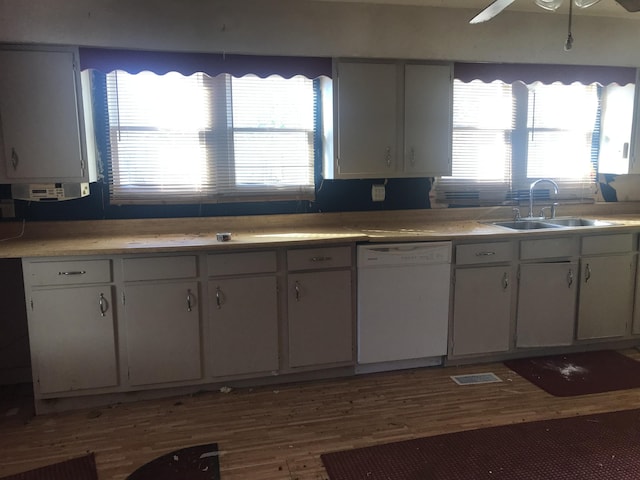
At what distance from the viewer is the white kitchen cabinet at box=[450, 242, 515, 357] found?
3357mm

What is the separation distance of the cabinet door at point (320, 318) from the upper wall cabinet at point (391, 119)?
2.52ft

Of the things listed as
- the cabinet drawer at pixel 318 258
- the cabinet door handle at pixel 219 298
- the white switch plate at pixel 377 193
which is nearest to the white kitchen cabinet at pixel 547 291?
the white switch plate at pixel 377 193

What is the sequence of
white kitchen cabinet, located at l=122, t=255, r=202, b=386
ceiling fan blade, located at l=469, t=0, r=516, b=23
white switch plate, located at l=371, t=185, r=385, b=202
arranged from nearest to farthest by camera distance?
1. ceiling fan blade, located at l=469, t=0, r=516, b=23
2. white kitchen cabinet, located at l=122, t=255, r=202, b=386
3. white switch plate, located at l=371, t=185, r=385, b=202

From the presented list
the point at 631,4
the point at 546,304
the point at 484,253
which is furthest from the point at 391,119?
the point at 546,304

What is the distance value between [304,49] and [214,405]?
7.50 ft

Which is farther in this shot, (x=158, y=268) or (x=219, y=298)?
(x=219, y=298)

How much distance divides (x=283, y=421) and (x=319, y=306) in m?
0.72

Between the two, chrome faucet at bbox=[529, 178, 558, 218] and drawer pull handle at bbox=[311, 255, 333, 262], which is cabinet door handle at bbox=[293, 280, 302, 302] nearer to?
drawer pull handle at bbox=[311, 255, 333, 262]

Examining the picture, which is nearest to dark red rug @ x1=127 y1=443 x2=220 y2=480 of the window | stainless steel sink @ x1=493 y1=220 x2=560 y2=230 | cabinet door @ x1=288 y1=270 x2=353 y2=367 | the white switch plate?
cabinet door @ x1=288 y1=270 x2=353 y2=367

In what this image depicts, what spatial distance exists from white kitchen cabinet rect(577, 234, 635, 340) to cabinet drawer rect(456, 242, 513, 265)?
1.94 feet

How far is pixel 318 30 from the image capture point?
3299 mm

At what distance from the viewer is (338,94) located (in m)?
3.37

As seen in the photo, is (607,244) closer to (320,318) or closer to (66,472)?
(320,318)

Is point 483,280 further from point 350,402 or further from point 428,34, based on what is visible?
point 428,34
